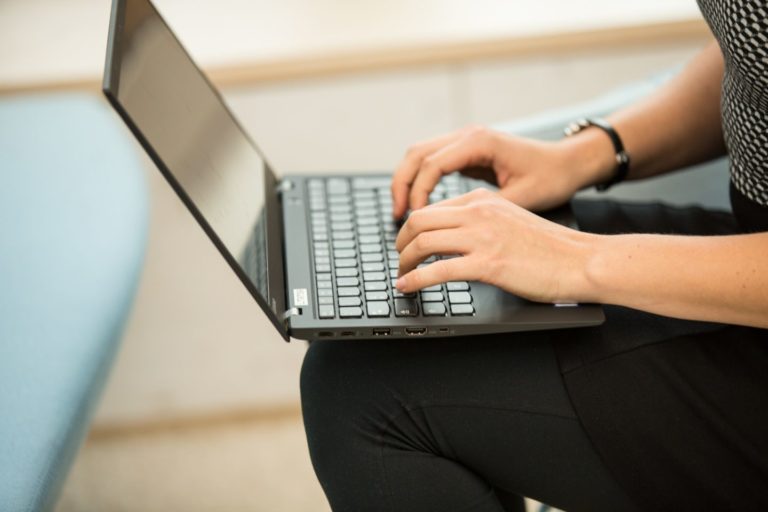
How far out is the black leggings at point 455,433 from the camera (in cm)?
75

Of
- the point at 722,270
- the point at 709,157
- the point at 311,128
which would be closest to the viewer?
the point at 722,270

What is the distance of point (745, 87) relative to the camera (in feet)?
2.45

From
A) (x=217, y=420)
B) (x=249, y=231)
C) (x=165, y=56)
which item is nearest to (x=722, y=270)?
(x=249, y=231)

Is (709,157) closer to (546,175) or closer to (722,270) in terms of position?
(546,175)

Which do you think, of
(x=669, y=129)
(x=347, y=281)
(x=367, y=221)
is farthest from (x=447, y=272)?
(x=669, y=129)

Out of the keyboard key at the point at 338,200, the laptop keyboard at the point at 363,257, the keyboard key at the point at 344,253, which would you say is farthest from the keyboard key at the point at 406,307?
the keyboard key at the point at 338,200

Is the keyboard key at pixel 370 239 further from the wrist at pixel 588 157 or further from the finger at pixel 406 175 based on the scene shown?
the wrist at pixel 588 157

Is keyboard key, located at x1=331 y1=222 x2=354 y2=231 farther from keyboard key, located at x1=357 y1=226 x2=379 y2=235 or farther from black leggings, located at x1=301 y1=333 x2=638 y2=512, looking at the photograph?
black leggings, located at x1=301 y1=333 x2=638 y2=512

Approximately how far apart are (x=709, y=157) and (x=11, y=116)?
85cm

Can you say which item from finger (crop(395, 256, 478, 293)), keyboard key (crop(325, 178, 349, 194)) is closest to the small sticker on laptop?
finger (crop(395, 256, 478, 293))

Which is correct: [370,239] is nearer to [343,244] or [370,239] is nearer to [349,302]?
[343,244]

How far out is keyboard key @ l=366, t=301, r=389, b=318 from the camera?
2.48 feet

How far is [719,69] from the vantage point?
93 centimetres

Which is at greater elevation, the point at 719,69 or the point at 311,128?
the point at 311,128
